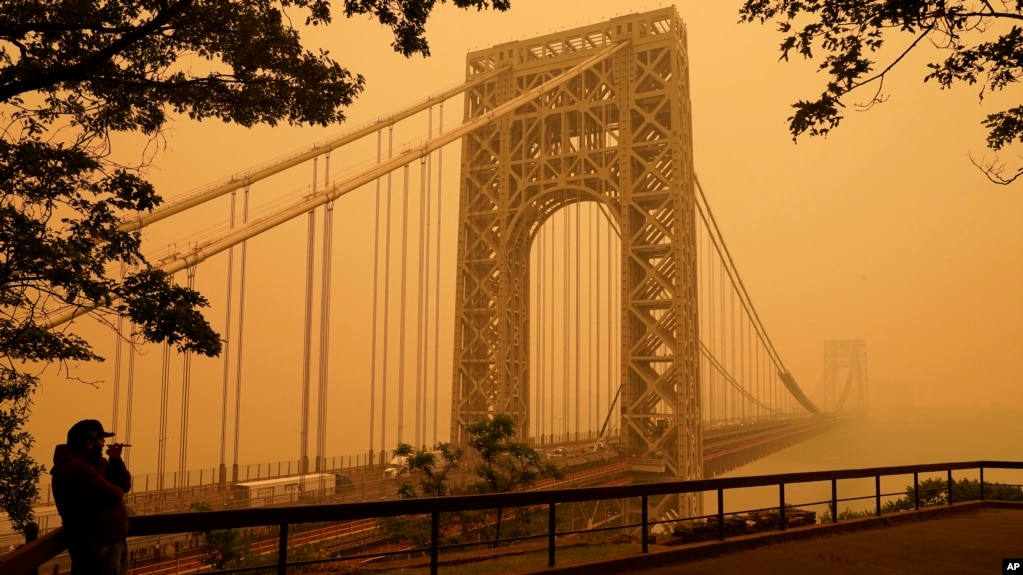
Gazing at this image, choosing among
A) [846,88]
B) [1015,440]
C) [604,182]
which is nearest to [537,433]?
[604,182]

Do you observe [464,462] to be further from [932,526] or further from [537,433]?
[932,526]

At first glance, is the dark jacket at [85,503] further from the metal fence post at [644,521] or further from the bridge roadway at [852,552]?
the metal fence post at [644,521]

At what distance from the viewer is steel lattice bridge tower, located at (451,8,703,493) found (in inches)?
1367

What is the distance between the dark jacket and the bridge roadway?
3423 millimetres

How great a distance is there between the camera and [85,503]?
4.36 meters

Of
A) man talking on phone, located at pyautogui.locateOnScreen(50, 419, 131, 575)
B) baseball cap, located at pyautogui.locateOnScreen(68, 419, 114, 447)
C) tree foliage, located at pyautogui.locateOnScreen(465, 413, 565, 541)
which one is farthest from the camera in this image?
tree foliage, located at pyautogui.locateOnScreen(465, 413, 565, 541)

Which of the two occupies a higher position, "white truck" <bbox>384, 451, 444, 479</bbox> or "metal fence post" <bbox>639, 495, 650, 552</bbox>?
"metal fence post" <bbox>639, 495, 650, 552</bbox>

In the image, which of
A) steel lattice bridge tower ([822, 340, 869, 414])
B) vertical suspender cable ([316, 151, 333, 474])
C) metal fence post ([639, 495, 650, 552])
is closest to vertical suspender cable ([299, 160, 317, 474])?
vertical suspender cable ([316, 151, 333, 474])

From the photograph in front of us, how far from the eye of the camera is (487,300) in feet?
121

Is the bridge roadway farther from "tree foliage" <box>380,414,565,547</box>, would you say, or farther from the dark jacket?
"tree foliage" <box>380,414,565,547</box>

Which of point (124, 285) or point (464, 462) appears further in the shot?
point (464, 462)

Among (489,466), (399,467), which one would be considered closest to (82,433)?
(489,466)

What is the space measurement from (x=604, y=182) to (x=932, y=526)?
2677 centimetres

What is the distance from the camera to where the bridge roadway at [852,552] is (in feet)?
25.0
